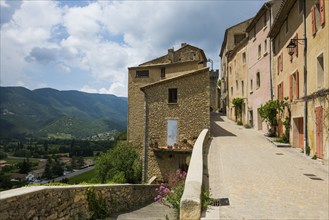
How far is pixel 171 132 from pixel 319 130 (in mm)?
11851

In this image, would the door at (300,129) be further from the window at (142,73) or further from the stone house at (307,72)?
the window at (142,73)

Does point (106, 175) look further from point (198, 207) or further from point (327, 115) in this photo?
point (198, 207)

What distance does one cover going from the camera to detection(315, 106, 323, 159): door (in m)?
13.2

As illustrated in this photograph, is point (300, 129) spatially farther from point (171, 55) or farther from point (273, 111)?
point (171, 55)

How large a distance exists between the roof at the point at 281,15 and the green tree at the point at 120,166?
602 inches

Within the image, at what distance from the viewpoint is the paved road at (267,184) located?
6.38m

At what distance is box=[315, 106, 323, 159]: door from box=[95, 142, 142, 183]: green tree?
15.5 metres

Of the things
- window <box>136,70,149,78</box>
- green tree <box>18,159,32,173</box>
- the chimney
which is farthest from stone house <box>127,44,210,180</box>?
green tree <box>18,159,32,173</box>

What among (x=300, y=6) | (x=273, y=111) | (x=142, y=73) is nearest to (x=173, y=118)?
(x=273, y=111)

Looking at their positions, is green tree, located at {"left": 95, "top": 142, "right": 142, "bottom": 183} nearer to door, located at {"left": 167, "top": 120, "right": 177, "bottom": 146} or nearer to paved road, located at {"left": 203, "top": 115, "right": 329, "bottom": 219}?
door, located at {"left": 167, "top": 120, "right": 177, "bottom": 146}

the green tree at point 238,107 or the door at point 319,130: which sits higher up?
the green tree at point 238,107

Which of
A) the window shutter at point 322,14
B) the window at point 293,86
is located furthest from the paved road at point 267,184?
the window shutter at point 322,14

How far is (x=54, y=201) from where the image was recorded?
26.1 feet

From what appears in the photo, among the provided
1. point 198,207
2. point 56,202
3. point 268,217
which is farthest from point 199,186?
point 56,202
